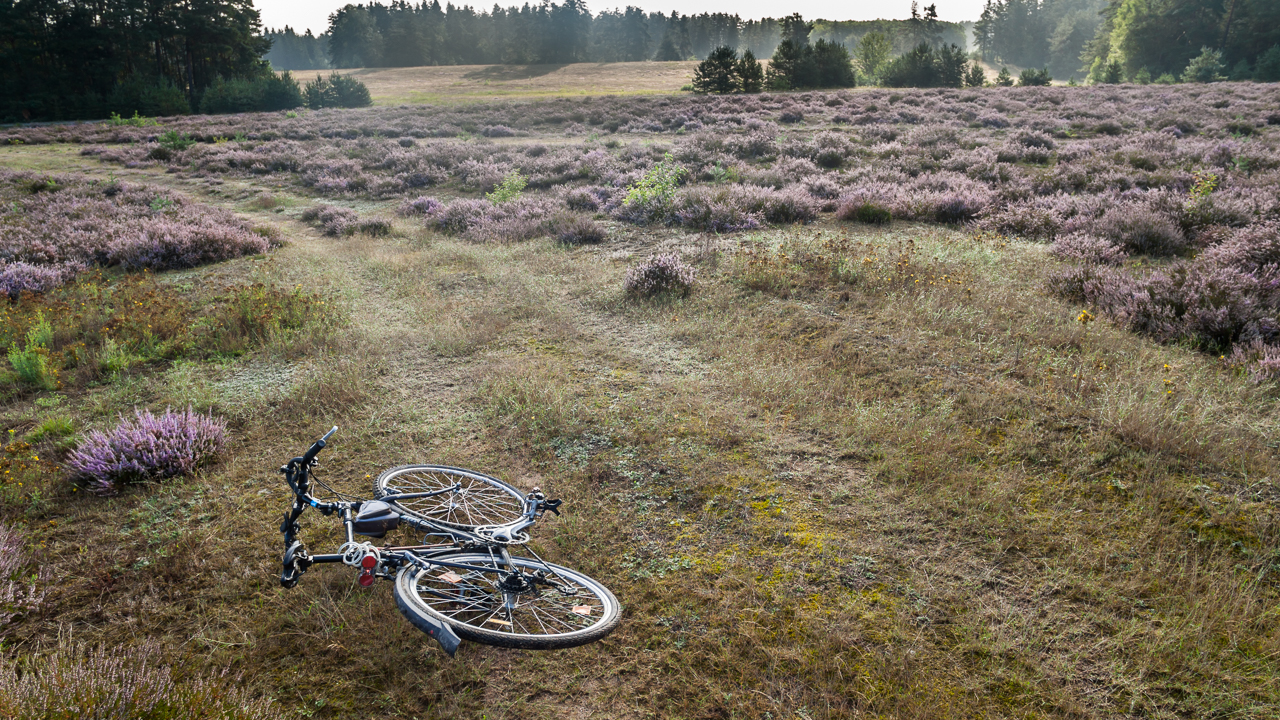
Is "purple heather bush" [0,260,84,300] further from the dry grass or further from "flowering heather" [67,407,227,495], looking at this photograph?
"flowering heather" [67,407,227,495]

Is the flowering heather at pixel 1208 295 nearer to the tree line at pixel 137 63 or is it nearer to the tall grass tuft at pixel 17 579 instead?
the tall grass tuft at pixel 17 579

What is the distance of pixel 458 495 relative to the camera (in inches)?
178

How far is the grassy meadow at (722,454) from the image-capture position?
10.6ft

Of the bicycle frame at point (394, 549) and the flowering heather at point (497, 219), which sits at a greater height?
the flowering heather at point (497, 219)

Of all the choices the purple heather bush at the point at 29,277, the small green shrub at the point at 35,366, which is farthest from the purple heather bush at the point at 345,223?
the small green shrub at the point at 35,366

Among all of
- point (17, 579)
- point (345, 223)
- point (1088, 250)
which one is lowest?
point (17, 579)

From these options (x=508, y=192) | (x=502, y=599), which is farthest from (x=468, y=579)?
(x=508, y=192)

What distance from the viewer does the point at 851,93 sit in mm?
41562

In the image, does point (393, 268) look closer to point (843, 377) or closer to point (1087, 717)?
point (843, 377)

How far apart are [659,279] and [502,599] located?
6.64 m

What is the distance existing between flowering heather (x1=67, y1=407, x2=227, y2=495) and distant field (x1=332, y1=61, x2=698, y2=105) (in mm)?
53215

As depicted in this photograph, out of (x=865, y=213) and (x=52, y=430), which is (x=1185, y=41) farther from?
(x=52, y=430)

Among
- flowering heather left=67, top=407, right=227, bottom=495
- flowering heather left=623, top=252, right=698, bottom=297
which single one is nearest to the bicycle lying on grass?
flowering heather left=67, top=407, right=227, bottom=495

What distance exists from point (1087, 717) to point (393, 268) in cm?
1150
